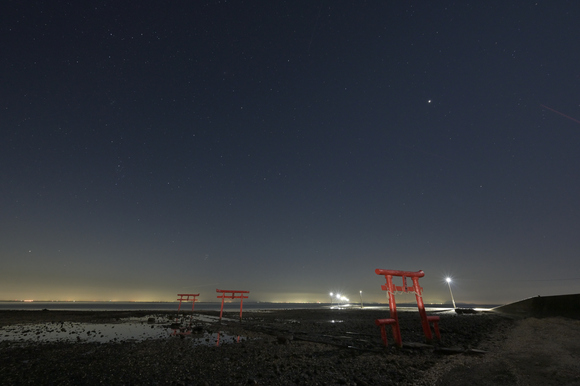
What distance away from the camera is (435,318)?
13414mm

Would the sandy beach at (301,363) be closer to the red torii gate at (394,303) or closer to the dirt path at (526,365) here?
the dirt path at (526,365)

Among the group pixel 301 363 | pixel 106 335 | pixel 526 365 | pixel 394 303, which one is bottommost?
pixel 106 335

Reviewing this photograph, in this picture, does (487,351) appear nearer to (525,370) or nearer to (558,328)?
(525,370)

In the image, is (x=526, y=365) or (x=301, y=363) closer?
(x=526, y=365)

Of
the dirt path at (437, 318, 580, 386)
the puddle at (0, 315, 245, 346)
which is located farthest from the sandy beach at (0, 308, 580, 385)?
the puddle at (0, 315, 245, 346)

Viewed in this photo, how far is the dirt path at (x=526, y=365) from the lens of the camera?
23.8 feet

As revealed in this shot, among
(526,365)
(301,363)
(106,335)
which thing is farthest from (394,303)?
(106,335)

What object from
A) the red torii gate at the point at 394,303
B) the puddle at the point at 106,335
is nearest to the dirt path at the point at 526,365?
the red torii gate at the point at 394,303

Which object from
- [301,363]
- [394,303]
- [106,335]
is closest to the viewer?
[301,363]

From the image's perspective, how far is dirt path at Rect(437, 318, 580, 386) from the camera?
7.25 meters

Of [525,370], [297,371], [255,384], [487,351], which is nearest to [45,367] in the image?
[255,384]

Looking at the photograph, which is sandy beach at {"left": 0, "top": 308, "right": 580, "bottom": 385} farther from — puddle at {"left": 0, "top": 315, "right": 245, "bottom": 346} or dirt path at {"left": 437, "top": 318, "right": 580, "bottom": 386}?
puddle at {"left": 0, "top": 315, "right": 245, "bottom": 346}

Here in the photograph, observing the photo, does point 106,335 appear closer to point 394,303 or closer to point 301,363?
point 301,363

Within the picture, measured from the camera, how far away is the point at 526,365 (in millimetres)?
8445
